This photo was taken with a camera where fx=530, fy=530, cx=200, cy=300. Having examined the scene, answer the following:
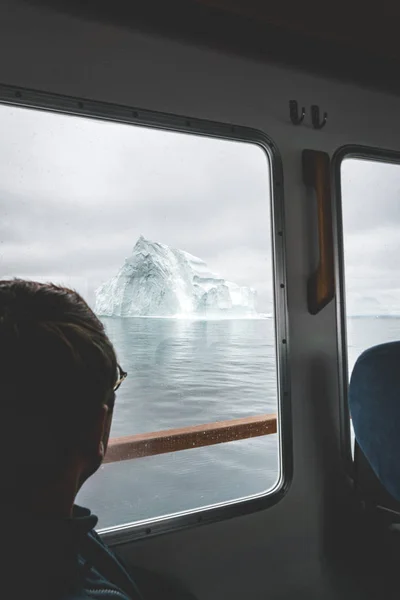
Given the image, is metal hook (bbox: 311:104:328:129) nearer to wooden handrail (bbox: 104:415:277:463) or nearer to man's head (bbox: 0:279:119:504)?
wooden handrail (bbox: 104:415:277:463)

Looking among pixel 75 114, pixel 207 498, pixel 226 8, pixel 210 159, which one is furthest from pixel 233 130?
pixel 207 498

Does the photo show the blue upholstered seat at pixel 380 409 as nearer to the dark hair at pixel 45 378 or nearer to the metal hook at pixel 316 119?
the metal hook at pixel 316 119

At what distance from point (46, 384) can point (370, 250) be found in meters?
2.04

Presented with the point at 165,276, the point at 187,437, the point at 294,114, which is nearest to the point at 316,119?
the point at 294,114

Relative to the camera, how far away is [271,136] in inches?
84.2

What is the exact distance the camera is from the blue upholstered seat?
5.91ft

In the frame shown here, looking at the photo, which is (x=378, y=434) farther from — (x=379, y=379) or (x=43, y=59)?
(x=43, y=59)

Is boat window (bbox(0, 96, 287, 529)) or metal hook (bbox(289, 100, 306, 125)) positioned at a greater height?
metal hook (bbox(289, 100, 306, 125))

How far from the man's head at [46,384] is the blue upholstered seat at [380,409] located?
132cm

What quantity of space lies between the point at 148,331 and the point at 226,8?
1167mm

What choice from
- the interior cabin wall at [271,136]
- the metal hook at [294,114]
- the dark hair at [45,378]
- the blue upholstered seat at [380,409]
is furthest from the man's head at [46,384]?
the metal hook at [294,114]

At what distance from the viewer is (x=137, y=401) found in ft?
6.07

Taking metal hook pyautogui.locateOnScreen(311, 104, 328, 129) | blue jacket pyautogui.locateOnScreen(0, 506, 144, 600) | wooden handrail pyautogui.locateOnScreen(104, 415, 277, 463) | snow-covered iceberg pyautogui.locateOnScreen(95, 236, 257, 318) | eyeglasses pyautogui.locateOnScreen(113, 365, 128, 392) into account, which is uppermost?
metal hook pyautogui.locateOnScreen(311, 104, 328, 129)

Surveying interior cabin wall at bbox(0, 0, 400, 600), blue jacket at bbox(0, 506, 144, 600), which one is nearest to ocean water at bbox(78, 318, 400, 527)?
interior cabin wall at bbox(0, 0, 400, 600)
